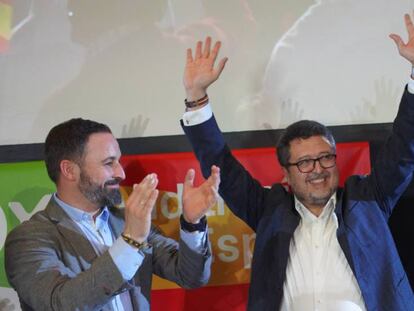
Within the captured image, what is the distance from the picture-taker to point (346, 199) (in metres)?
1.79

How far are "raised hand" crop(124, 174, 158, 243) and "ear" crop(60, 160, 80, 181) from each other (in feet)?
1.14

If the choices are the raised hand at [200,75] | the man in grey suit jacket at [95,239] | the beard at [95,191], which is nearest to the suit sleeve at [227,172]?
the raised hand at [200,75]

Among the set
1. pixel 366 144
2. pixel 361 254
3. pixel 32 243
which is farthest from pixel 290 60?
pixel 32 243

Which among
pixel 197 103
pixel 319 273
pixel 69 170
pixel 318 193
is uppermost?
pixel 197 103

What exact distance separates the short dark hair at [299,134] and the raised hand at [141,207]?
0.62 m

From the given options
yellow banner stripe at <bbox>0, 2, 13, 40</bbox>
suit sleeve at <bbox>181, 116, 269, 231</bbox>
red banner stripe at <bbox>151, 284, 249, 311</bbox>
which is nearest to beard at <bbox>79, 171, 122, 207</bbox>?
suit sleeve at <bbox>181, 116, 269, 231</bbox>

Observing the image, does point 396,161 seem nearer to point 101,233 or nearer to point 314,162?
point 314,162

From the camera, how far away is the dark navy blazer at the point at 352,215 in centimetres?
165

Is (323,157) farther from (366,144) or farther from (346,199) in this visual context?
(366,144)

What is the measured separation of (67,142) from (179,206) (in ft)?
1.86

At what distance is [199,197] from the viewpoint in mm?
1614

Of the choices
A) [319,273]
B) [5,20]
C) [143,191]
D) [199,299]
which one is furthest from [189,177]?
[5,20]

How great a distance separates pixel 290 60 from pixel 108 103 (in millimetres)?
769

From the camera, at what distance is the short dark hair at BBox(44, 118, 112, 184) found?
67.1 inches
